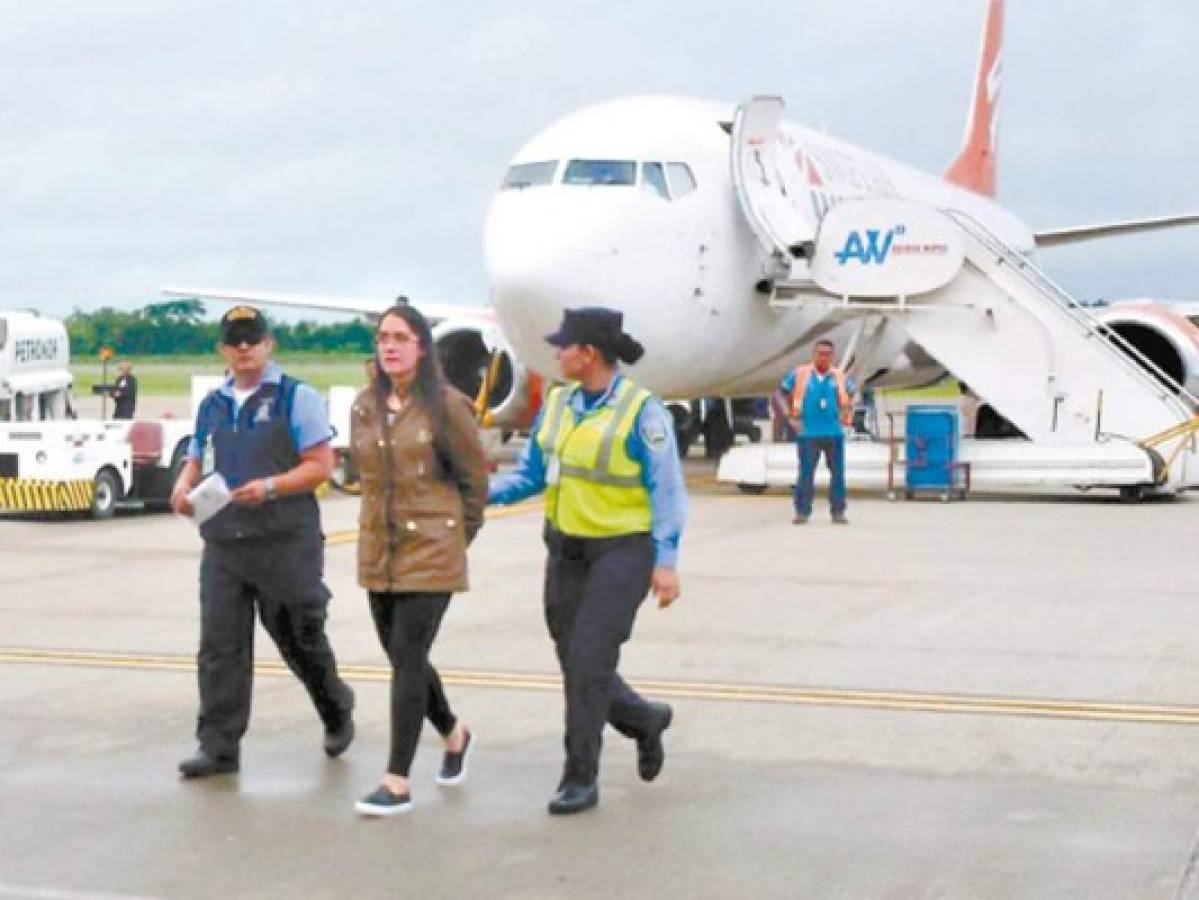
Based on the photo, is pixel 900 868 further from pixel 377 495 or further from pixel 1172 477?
pixel 1172 477

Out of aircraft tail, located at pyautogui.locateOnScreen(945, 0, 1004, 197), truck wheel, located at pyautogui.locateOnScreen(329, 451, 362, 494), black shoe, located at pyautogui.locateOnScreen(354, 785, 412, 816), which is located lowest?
truck wheel, located at pyautogui.locateOnScreen(329, 451, 362, 494)

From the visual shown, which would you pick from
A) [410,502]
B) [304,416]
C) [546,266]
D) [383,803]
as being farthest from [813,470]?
[383,803]

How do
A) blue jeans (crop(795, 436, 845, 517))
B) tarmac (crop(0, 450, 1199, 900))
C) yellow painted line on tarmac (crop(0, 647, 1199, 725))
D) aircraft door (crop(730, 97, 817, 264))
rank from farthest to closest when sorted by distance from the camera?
aircraft door (crop(730, 97, 817, 264))
blue jeans (crop(795, 436, 845, 517))
yellow painted line on tarmac (crop(0, 647, 1199, 725))
tarmac (crop(0, 450, 1199, 900))

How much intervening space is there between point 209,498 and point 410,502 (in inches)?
30.3

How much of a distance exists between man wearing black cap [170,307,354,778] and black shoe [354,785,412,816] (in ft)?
2.67

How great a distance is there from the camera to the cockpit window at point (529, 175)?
19797 millimetres

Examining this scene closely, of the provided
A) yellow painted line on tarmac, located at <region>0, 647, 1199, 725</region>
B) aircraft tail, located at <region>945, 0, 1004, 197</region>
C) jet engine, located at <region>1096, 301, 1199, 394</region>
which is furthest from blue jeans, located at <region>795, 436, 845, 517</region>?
aircraft tail, located at <region>945, 0, 1004, 197</region>

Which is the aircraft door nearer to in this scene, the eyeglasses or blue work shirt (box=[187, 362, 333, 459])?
blue work shirt (box=[187, 362, 333, 459])

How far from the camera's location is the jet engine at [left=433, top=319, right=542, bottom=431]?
25.4 meters

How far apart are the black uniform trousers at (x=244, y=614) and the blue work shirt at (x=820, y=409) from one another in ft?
34.7

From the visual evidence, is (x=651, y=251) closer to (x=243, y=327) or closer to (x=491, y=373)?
(x=491, y=373)

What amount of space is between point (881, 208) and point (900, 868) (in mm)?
15179

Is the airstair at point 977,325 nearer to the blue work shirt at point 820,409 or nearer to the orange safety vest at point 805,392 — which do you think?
the orange safety vest at point 805,392

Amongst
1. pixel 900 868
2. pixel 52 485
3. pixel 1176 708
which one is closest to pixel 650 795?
pixel 900 868
